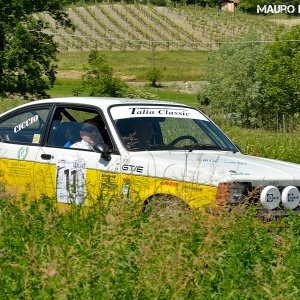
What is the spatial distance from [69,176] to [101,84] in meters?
50.9

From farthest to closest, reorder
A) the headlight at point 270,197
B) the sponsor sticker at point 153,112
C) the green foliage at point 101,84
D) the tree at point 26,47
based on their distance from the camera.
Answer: the green foliage at point 101,84
the tree at point 26,47
the sponsor sticker at point 153,112
the headlight at point 270,197

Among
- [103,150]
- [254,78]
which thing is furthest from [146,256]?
[254,78]

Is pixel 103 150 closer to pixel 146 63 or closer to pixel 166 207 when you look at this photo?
pixel 166 207

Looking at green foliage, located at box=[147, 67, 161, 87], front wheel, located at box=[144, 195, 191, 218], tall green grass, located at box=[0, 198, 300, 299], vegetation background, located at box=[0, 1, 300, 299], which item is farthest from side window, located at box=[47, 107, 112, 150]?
green foliage, located at box=[147, 67, 161, 87]

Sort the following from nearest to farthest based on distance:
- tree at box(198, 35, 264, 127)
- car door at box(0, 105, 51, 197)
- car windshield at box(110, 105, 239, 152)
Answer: car windshield at box(110, 105, 239, 152) → car door at box(0, 105, 51, 197) → tree at box(198, 35, 264, 127)

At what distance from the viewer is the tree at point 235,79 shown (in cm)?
7650

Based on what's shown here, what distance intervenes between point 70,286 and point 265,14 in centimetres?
13000

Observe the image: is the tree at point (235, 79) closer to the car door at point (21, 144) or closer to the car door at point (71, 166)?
the car door at point (21, 144)

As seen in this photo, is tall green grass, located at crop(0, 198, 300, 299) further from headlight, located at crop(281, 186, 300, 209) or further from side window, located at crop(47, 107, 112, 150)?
side window, located at crop(47, 107, 112, 150)

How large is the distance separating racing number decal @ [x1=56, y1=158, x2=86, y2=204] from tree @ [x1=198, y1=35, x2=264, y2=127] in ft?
214

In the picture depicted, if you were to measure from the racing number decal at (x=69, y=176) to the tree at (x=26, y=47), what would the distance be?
4222cm

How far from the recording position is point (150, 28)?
107750mm

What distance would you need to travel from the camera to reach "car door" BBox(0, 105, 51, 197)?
393 inches

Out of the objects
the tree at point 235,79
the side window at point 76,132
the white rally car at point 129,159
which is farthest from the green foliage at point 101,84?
the side window at point 76,132
